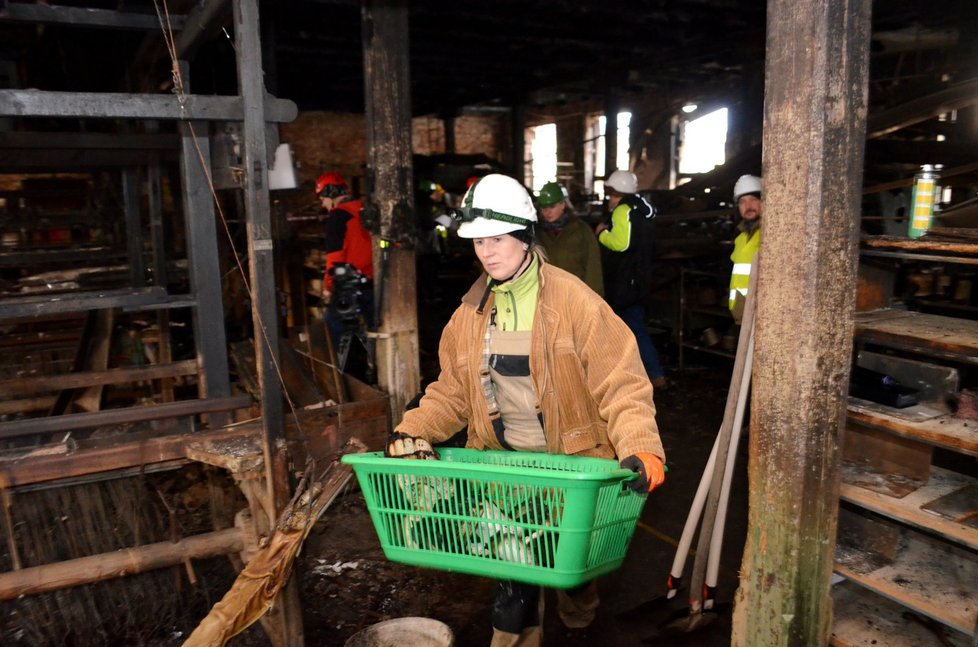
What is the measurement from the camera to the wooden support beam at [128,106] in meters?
2.72

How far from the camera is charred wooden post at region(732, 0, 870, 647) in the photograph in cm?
229

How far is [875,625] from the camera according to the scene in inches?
112

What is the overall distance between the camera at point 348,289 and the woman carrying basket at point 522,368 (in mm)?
3391

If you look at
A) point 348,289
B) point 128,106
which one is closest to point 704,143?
point 348,289

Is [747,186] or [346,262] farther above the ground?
[747,186]

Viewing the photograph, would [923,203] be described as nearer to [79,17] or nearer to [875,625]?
[875,625]

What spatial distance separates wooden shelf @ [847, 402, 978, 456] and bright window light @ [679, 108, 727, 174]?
49.1ft

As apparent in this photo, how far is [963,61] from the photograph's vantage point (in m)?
6.98

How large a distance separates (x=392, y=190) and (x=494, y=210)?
281 centimetres

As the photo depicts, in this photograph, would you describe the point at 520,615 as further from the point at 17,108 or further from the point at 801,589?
the point at 17,108

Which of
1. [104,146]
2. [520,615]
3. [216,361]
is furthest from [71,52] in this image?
[520,615]

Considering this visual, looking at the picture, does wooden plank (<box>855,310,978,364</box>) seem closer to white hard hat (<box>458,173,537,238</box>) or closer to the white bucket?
white hard hat (<box>458,173,537,238</box>)

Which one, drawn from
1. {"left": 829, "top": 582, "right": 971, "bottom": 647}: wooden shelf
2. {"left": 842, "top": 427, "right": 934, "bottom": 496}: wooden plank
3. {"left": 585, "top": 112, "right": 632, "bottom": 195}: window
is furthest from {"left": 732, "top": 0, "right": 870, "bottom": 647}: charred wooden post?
{"left": 585, "top": 112, "right": 632, "bottom": 195}: window

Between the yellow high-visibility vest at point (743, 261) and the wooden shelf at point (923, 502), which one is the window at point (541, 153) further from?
the wooden shelf at point (923, 502)
